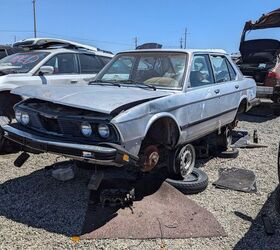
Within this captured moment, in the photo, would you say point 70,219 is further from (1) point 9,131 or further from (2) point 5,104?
(2) point 5,104

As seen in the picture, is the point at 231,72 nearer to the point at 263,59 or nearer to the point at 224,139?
the point at 224,139

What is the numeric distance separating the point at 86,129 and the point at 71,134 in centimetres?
25

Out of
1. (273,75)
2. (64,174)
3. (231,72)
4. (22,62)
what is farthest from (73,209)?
(273,75)

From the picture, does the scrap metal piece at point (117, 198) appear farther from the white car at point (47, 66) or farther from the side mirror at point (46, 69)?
the side mirror at point (46, 69)

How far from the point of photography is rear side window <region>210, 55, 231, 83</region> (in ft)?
19.9

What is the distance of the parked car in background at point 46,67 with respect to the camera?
6.50 metres

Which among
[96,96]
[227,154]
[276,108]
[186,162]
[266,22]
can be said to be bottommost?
[276,108]

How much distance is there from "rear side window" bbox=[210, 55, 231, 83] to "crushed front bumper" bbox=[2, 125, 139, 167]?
2.71 meters

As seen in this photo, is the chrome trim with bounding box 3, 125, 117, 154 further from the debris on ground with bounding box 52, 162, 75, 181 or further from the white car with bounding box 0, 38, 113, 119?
the white car with bounding box 0, 38, 113, 119

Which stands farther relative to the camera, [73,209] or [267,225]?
[73,209]

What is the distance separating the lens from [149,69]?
17.7ft

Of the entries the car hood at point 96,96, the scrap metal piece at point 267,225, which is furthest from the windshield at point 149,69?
the scrap metal piece at point 267,225

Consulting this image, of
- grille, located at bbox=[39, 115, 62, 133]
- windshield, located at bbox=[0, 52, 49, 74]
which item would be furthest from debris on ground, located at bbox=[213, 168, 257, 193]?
windshield, located at bbox=[0, 52, 49, 74]

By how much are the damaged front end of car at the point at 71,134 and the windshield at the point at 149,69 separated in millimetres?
1375
